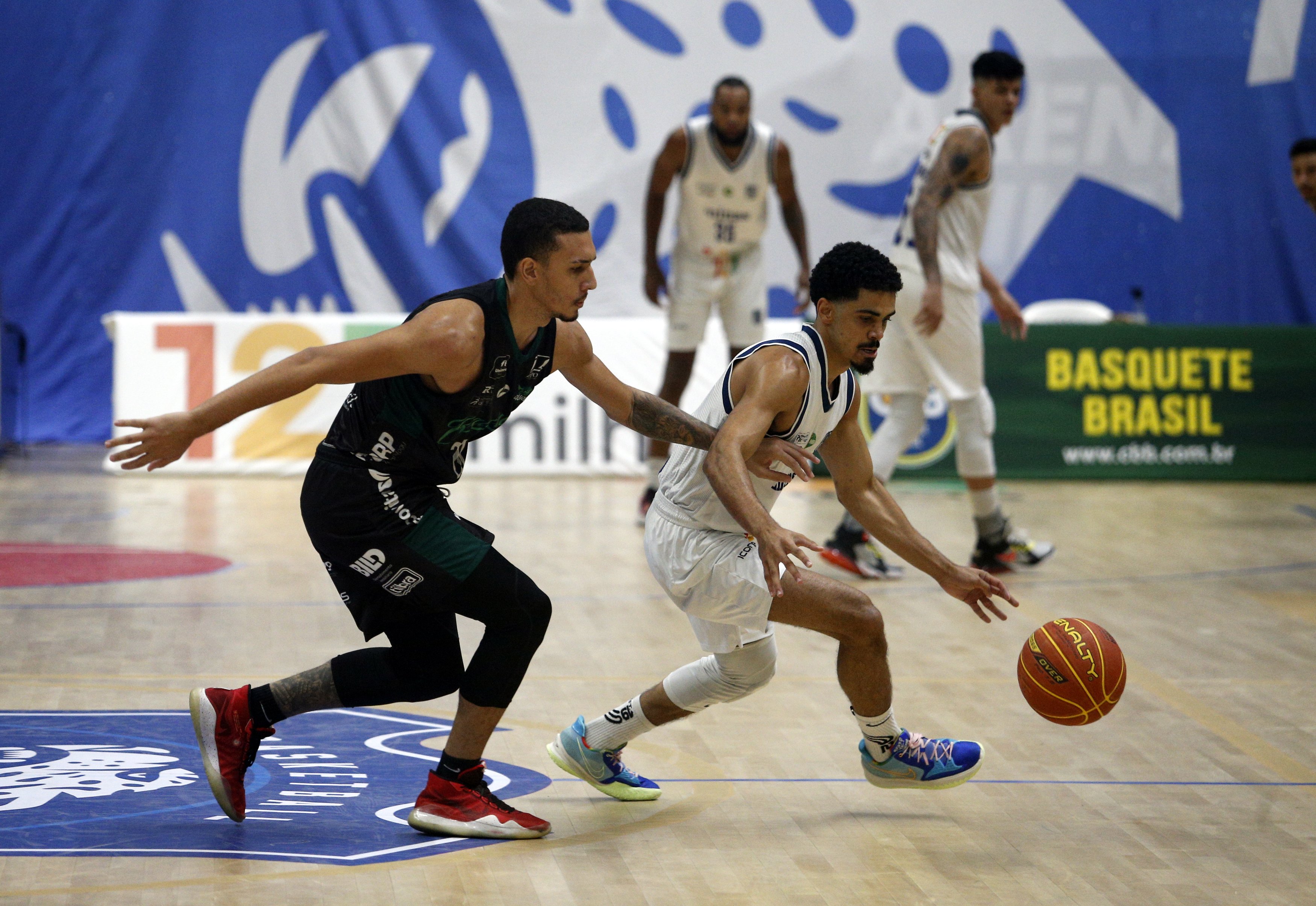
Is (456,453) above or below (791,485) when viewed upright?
above

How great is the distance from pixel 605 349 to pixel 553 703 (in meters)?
6.39

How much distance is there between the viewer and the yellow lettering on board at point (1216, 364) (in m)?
11.1

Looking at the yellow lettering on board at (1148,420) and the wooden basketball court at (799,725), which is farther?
the yellow lettering on board at (1148,420)

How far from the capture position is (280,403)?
10.9m

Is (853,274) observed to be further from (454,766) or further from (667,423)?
(454,766)

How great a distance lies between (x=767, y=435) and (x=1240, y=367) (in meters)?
8.19

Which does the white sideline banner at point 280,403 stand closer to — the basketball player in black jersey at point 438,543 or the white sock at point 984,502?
the white sock at point 984,502

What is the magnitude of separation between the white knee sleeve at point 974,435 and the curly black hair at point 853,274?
3462 mm

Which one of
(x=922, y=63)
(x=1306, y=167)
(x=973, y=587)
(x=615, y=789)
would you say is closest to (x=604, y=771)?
(x=615, y=789)

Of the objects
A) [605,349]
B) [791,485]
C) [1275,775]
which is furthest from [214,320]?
[1275,775]

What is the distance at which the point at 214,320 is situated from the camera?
1088 centimetres

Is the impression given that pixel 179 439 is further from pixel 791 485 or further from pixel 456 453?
pixel 791 485

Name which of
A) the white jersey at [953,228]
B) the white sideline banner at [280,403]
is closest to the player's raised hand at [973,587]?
the white jersey at [953,228]

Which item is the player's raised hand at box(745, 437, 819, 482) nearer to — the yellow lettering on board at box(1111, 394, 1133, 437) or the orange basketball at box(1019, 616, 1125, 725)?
the orange basketball at box(1019, 616, 1125, 725)
